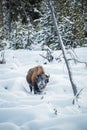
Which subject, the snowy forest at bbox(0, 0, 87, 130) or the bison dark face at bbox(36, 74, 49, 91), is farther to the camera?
the bison dark face at bbox(36, 74, 49, 91)

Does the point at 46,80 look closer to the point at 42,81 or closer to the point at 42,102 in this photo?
the point at 42,81

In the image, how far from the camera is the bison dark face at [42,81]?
734 centimetres

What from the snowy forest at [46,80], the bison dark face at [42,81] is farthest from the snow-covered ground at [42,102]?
the bison dark face at [42,81]

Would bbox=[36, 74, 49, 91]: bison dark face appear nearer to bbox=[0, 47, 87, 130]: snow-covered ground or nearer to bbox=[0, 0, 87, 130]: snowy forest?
bbox=[0, 0, 87, 130]: snowy forest

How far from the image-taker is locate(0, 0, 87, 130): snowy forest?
4273mm

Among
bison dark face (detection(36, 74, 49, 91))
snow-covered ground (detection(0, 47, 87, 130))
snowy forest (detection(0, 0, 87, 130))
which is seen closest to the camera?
snow-covered ground (detection(0, 47, 87, 130))

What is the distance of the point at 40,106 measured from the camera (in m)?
4.93

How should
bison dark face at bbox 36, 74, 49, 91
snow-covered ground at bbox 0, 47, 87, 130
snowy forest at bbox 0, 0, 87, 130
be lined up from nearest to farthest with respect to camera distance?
snow-covered ground at bbox 0, 47, 87, 130
snowy forest at bbox 0, 0, 87, 130
bison dark face at bbox 36, 74, 49, 91

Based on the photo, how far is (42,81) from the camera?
24.4ft

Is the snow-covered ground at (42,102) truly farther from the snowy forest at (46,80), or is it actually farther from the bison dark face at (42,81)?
the bison dark face at (42,81)

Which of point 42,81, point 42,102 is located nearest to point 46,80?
point 42,81

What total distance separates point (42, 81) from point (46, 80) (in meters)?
0.10

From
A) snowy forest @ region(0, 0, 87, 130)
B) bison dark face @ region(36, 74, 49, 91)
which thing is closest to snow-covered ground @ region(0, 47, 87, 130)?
snowy forest @ region(0, 0, 87, 130)

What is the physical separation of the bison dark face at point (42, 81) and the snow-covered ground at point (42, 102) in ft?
0.37
